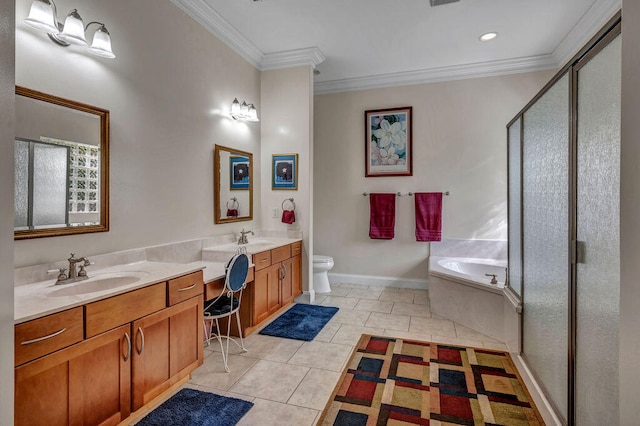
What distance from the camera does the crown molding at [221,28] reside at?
2861 millimetres

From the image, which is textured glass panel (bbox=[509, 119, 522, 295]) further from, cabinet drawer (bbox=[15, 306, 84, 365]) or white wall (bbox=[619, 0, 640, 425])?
cabinet drawer (bbox=[15, 306, 84, 365])

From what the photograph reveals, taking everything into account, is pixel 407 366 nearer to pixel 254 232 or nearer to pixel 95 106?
pixel 254 232

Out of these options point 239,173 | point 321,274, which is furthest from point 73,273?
point 321,274

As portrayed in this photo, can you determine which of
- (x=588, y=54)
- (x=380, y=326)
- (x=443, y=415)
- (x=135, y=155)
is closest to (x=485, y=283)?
(x=380, y=326)

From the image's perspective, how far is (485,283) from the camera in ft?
10.3

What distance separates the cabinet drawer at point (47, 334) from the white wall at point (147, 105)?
1.81 ft

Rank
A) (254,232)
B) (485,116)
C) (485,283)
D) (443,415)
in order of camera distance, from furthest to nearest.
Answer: (485,116), (254,232), (485,283), (443,415)

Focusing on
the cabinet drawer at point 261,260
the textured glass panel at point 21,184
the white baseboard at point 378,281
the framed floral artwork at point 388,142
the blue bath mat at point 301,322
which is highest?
the framed floral artwork at point 388,142

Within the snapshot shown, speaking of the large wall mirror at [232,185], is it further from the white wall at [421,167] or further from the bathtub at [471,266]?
the bathtub at [471,266]

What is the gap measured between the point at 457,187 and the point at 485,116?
96 cm

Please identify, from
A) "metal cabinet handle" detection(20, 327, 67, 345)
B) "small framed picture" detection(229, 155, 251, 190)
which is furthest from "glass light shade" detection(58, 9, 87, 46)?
"small framed picture" detection(229, 155, 251, 190)

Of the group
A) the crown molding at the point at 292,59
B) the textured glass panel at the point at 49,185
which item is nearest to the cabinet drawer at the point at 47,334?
the textured glass panel at the point at 49,185

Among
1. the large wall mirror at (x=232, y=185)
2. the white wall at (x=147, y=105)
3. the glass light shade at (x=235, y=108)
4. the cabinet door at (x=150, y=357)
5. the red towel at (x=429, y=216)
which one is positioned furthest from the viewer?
the red towel at (x=429, y=216)

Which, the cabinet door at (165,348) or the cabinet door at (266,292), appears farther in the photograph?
the cabinet door at (266,292)
